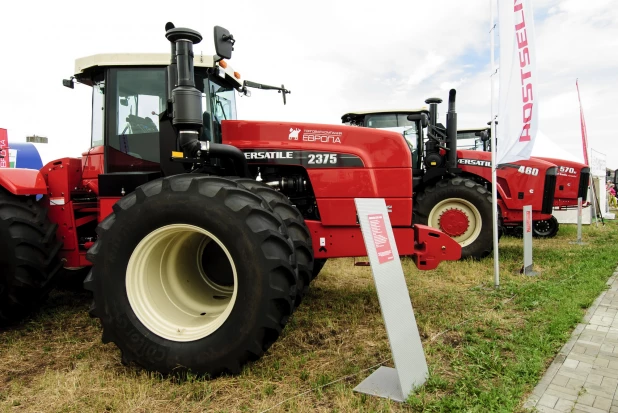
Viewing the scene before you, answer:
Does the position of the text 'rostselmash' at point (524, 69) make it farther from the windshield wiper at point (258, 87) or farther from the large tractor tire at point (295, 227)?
the large tractor tire at point (295, 227)

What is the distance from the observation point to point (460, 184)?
6828mm

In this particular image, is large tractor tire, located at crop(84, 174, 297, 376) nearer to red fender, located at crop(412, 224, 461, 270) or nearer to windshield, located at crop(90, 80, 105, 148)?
windshield, located at crop(90, 80, 105, 148)

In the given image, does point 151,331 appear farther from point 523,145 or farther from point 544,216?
point 544,216

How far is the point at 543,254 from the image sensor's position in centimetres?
730

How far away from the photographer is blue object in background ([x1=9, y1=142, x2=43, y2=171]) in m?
14.1

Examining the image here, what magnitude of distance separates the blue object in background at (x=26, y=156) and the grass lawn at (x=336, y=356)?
1133cm

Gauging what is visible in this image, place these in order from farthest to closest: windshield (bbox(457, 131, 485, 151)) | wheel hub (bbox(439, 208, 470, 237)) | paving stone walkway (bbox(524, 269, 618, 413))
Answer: windshield (bbox(457, 131, 485, 151)), wheel hub (bbox(439, 208, 470, 237)), paving stone walkway (bbox(524, 269, 618, 413))

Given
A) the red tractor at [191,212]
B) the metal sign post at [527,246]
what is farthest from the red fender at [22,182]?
the metal sign post at [527,246]

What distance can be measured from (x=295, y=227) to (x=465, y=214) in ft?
14.4

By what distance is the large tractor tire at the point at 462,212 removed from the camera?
6.74 m

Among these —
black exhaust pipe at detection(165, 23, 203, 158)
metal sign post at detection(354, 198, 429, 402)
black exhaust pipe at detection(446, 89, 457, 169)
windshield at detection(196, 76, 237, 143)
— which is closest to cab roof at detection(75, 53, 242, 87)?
windshield at detection(196, 76, 237, 143)

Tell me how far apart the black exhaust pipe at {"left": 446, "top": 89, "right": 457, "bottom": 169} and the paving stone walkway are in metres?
3.73

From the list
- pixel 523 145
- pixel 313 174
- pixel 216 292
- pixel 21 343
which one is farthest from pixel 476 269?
pixel 21 343

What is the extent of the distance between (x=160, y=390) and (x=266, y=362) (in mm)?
724
